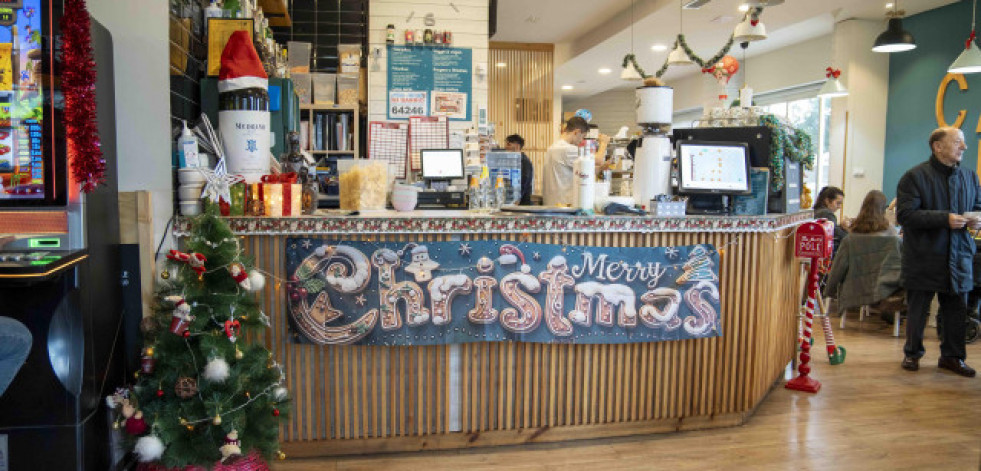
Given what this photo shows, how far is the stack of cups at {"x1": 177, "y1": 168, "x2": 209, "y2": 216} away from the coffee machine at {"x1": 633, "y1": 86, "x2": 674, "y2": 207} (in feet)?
7.49

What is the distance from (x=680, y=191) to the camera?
12.3 ft

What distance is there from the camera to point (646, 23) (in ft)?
30.6

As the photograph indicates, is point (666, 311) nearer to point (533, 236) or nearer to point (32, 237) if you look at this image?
point (533, 236)

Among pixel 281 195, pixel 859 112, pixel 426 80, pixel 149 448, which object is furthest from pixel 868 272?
pixel 149 448

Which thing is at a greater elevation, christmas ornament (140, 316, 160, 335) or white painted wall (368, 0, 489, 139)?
white painted wall (368, 0, 489, 139)

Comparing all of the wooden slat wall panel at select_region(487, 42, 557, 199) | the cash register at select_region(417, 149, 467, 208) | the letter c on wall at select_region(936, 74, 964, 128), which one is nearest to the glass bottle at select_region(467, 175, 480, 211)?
the cash register at select_region(417, 149, 467, 208)

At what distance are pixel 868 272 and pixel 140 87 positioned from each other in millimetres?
5846

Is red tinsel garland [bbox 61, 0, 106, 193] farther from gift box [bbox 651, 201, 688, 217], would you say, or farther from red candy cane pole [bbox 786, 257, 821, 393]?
red candy cane pole [bbox 786, 257, 821, 393]

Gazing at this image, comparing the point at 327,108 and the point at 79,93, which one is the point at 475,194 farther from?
the point at 327,108

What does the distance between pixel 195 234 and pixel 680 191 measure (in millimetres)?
2461

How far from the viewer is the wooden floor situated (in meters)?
3.17

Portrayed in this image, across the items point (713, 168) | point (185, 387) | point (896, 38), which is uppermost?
point (896, 38)

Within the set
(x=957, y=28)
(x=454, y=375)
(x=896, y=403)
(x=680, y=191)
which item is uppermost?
(x=957, y=28)

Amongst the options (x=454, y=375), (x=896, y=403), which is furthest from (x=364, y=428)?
(x=896, y=403)
